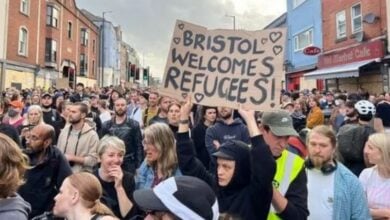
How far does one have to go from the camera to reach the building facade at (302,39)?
26.3m

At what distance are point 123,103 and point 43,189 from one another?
114 inches

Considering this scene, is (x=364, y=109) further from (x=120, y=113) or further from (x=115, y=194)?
(x=120, y=113)

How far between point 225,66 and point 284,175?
130 cm

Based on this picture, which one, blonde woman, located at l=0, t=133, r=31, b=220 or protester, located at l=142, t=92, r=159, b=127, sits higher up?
protester, located at l=142, t=92, r=159, b=127

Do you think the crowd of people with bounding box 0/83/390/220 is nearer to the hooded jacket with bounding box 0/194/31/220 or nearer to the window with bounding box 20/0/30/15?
the hooded jacket with bounding box 0/194/31/220

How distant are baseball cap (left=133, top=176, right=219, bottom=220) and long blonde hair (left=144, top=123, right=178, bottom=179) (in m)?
1.78

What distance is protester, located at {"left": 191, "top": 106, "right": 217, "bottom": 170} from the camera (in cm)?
631

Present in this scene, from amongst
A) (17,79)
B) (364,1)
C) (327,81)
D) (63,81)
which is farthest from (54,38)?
(364,1)

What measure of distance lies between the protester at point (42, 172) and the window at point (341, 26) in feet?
65.5

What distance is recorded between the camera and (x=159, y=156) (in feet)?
13.6

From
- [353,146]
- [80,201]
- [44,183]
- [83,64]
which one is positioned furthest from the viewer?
[83,64]

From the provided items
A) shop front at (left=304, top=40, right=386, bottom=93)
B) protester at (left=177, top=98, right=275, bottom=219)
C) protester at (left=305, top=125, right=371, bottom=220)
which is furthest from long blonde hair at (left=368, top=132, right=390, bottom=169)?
shop front at (left=304, top=40, right=386, bottom=93)

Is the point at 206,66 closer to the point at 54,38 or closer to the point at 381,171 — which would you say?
the point at 381,171

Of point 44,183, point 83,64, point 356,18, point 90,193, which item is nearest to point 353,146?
point 90,193
